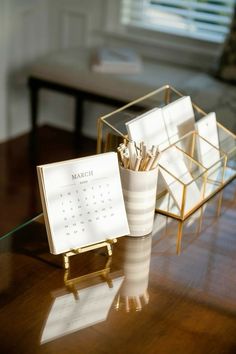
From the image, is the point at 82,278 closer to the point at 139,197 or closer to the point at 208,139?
the point at 139,197

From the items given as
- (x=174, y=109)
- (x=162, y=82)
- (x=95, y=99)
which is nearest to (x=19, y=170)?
(x=95, y=99)

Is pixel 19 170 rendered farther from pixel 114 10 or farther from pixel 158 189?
pixel 158 189

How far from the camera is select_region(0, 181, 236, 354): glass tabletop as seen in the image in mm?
1137

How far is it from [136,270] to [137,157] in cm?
25

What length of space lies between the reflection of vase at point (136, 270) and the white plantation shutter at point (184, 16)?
2.44m

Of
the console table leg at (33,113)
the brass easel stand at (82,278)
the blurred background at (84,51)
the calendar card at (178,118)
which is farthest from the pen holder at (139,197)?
the console table leg at (33,113)

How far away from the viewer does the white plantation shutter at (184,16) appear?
363 cm

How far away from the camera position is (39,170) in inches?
49.9

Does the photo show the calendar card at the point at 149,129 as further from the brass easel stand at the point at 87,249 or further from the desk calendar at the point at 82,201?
the brass easel stand at the point at 87,249

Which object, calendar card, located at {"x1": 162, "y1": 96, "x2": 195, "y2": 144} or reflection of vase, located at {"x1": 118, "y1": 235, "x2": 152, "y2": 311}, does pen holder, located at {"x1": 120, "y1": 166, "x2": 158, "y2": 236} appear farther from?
calendar card, located at {"x1": 162, "y1": 96, "x2": 195, "y2": 144}

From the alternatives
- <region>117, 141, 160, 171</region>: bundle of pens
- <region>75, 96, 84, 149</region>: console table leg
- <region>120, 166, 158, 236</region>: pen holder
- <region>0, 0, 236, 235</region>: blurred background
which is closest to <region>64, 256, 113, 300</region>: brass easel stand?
<region>120, 166, 158, 236</region>: pen holder

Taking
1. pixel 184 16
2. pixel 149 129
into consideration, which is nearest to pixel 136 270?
pixel 149 129

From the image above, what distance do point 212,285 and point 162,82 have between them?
2.20 metres

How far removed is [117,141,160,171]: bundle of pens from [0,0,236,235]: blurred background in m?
1.90
